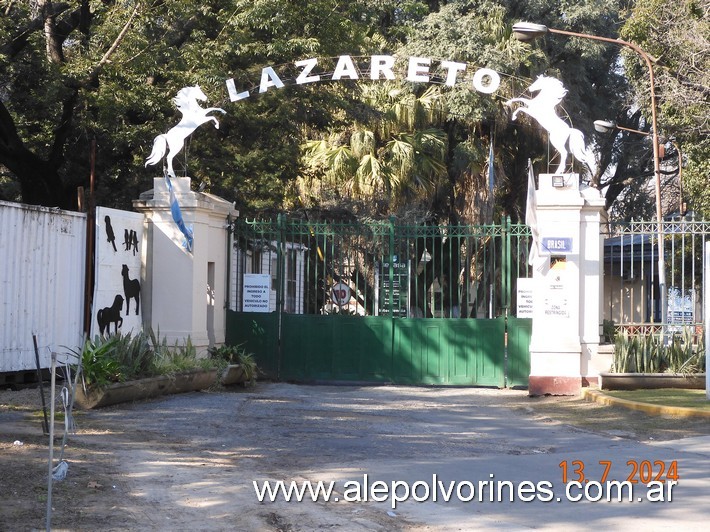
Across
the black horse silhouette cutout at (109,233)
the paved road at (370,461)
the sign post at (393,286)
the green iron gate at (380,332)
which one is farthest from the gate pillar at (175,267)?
the sign post at (393,286)

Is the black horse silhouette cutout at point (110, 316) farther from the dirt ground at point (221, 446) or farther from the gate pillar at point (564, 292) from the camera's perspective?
the gate pillar at point (564, 292)

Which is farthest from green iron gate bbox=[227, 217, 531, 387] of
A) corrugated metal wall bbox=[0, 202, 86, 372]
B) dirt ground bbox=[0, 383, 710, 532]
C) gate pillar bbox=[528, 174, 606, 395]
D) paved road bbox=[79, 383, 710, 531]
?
corrugated metal wall bbox=[0, 202, 86, 372]

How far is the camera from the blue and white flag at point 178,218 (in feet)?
52.9

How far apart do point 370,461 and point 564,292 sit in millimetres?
7599

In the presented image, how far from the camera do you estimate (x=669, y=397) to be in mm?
14617

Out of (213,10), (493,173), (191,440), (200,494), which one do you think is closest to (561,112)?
(493,173)

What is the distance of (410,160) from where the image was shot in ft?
87.7

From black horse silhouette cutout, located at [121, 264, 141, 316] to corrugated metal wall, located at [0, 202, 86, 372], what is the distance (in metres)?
0.93

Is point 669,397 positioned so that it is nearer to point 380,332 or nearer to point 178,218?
point 380,332

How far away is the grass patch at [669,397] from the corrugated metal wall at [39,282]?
28.7ft

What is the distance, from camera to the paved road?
722 cm

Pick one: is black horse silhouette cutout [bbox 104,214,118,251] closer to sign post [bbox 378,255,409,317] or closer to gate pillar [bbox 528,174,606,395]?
sign post [bbox 378,255,409,317]

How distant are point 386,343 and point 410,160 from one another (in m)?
10.2

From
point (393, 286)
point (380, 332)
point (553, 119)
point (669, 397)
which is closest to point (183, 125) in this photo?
point (380, 332)
